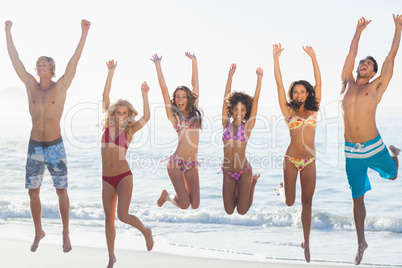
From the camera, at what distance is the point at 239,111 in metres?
7.38

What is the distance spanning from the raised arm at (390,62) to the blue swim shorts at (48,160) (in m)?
3.96

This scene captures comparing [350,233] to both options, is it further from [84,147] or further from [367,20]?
[84,147]

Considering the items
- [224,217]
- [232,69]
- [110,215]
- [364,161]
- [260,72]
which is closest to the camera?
[110,215]

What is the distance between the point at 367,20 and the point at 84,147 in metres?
17.1

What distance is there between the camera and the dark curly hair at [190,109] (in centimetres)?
750

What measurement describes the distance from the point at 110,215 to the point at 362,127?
3.24m

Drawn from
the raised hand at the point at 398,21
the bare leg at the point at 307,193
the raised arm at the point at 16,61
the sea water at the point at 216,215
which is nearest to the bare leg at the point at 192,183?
the bare leg at the point at 307,193

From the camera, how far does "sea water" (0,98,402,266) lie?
933 centimetres

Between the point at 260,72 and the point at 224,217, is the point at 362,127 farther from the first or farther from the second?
the point at 224,217

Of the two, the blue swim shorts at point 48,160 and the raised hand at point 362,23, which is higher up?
the raised hand at point 362,23

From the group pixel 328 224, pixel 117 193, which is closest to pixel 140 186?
pixel 328 224

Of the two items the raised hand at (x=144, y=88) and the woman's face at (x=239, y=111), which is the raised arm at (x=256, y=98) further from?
the raised hand at (x=144, y=88)

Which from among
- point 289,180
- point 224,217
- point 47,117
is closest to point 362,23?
point 289,180

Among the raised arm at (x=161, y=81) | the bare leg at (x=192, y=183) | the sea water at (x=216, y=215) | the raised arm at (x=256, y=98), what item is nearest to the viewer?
the raised arm at (x=256, y=98)
